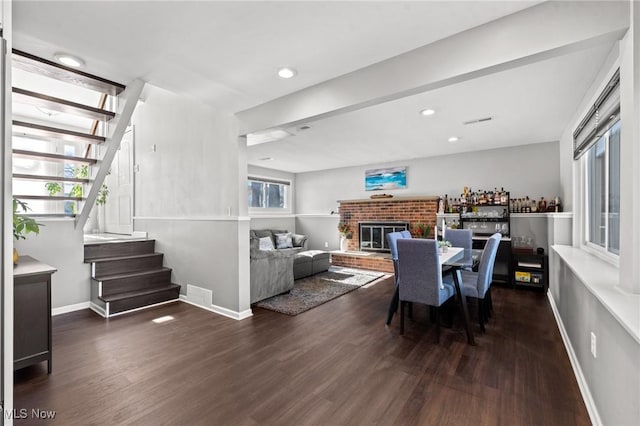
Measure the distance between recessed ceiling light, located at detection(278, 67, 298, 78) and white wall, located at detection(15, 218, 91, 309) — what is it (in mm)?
3250

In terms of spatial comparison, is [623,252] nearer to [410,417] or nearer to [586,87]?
[410,417]

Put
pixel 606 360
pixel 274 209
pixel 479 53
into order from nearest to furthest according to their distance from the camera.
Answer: pixel 606 360
pixel 479 53
pixel 274 209

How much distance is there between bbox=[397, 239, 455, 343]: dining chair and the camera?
261 cm

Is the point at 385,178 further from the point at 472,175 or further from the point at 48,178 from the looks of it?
the point at 48,178

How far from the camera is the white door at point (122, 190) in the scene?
5.02m

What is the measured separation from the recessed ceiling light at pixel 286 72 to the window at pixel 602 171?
2.19 m

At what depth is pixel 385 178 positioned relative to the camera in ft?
21.9

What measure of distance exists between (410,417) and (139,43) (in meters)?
3.06

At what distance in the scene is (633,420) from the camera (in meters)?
1.15

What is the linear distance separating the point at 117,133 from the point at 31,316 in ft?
6.17

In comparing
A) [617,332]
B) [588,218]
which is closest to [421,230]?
[588,218]

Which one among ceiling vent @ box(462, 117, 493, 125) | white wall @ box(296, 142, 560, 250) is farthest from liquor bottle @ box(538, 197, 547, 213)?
ceiling vent @ box(462, 117, 493, 125)

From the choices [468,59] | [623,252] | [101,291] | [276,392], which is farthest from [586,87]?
[101,291]

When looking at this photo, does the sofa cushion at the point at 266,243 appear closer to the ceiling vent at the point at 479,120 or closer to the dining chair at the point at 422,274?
the dining chair at the point at 422,274
